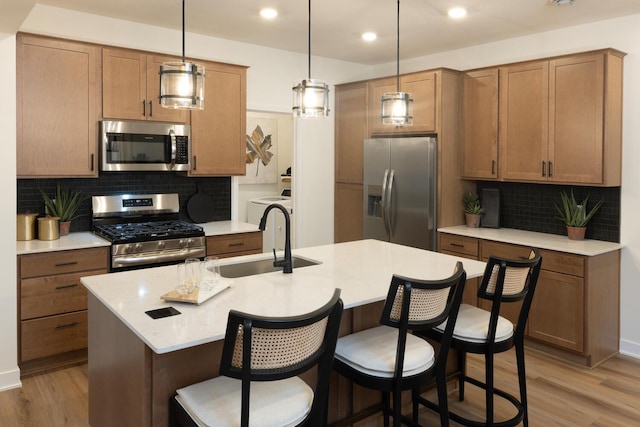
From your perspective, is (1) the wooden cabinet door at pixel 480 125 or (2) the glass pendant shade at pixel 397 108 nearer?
(2) the glass pendant shade at pixel 397 108

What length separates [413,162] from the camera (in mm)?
4723

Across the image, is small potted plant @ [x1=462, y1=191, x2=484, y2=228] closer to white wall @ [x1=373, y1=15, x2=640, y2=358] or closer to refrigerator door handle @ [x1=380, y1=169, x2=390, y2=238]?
refrigerator door handle @ [x1=380, y1=169, x2=390, y2=238]

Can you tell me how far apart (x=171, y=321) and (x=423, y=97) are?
3.50 metres

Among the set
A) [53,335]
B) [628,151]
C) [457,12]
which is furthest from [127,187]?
[628,151]

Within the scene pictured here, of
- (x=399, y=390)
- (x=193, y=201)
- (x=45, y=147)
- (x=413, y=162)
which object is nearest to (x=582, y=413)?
(x=399, y=390)

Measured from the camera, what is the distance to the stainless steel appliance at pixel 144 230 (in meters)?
3.76

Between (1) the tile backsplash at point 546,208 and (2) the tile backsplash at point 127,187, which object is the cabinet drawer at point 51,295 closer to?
(2) the tile backsplash at point 127,187

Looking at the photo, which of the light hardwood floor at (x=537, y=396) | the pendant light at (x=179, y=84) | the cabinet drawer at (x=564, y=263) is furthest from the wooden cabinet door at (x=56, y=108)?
the cabinet drawer at (x=564, y=263)

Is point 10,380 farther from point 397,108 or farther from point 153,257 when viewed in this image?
point 397,108

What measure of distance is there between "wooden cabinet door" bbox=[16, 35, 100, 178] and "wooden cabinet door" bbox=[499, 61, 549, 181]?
3269 mm

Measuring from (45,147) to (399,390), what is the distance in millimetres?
2984

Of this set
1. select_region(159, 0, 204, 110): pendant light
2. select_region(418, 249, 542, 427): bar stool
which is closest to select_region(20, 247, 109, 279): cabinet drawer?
select_region(159, 0, 204, 110): pendant light

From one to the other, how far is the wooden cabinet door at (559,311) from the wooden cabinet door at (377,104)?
2.09 meters

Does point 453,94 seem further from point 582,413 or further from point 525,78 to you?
point 582,413
